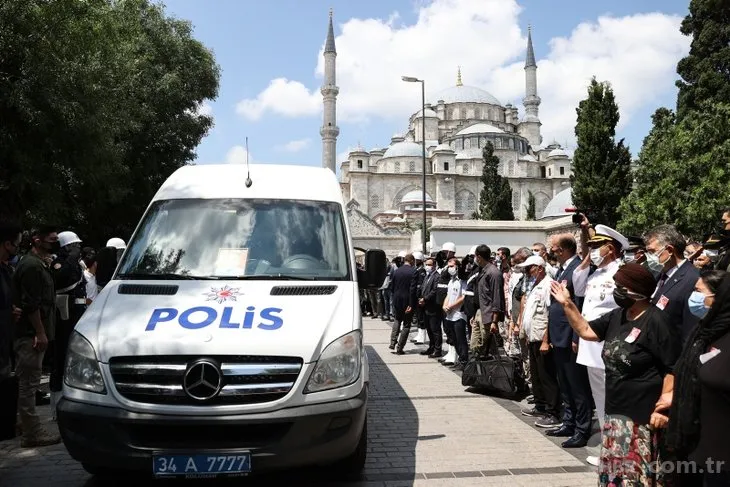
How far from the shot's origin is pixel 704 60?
32.3m

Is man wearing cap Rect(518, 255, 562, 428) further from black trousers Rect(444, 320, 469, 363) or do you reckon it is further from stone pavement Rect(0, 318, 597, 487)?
black trousers Rect(444, 320, 469, 363)

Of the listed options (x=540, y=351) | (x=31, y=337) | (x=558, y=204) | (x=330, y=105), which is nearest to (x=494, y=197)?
(x=558, y=204)

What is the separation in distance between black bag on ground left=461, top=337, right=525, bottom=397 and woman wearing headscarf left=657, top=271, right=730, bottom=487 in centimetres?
494

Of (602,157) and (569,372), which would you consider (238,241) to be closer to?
(569,372)

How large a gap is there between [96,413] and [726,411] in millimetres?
3506

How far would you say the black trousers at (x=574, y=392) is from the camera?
5715 millimetres

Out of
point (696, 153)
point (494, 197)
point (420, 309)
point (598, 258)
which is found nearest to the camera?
point (598, 258)

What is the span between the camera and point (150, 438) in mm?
3746

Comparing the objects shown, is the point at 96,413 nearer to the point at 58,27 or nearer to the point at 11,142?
the point at 11,142

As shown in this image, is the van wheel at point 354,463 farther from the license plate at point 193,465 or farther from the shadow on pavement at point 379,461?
the license plate at point 193,465

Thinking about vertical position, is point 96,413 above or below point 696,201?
below

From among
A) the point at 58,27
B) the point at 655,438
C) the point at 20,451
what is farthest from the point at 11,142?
the point at 655,438

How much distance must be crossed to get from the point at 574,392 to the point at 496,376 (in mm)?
2149

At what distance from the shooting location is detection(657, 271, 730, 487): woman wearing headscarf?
2.62 m
